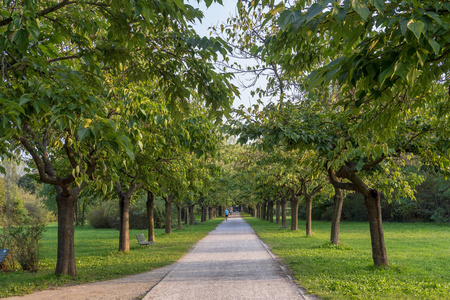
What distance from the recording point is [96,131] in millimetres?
3107

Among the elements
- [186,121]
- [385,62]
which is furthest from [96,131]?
[186,121]

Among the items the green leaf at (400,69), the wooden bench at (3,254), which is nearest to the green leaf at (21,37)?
the green leaf at (400,69)

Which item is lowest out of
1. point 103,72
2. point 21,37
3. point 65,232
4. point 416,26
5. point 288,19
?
point 65,232

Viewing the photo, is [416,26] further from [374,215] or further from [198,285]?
[374,215]

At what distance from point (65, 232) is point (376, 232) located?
28.9 ft

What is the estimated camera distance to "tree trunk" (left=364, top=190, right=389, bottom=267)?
10242 mm

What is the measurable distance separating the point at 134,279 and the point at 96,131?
25.0ft

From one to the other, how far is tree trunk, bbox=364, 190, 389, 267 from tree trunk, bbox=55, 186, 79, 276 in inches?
338

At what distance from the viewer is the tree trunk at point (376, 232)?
1024 centimetres

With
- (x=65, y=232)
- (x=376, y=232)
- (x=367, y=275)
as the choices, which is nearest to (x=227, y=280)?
(x=367, y=275)

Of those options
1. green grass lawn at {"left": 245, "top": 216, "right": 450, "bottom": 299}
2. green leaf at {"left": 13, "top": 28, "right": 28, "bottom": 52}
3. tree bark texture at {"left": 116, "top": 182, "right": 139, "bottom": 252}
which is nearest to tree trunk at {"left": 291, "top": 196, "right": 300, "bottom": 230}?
green grass lawn at {"left": 245, "top": 216, "right": 450, "bottom": 299}

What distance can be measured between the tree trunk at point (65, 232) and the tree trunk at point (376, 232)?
858 cm

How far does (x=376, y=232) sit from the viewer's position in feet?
34.0

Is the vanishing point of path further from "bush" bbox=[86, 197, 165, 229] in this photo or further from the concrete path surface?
"bush" bbox=[86, 197, 165, 229]
